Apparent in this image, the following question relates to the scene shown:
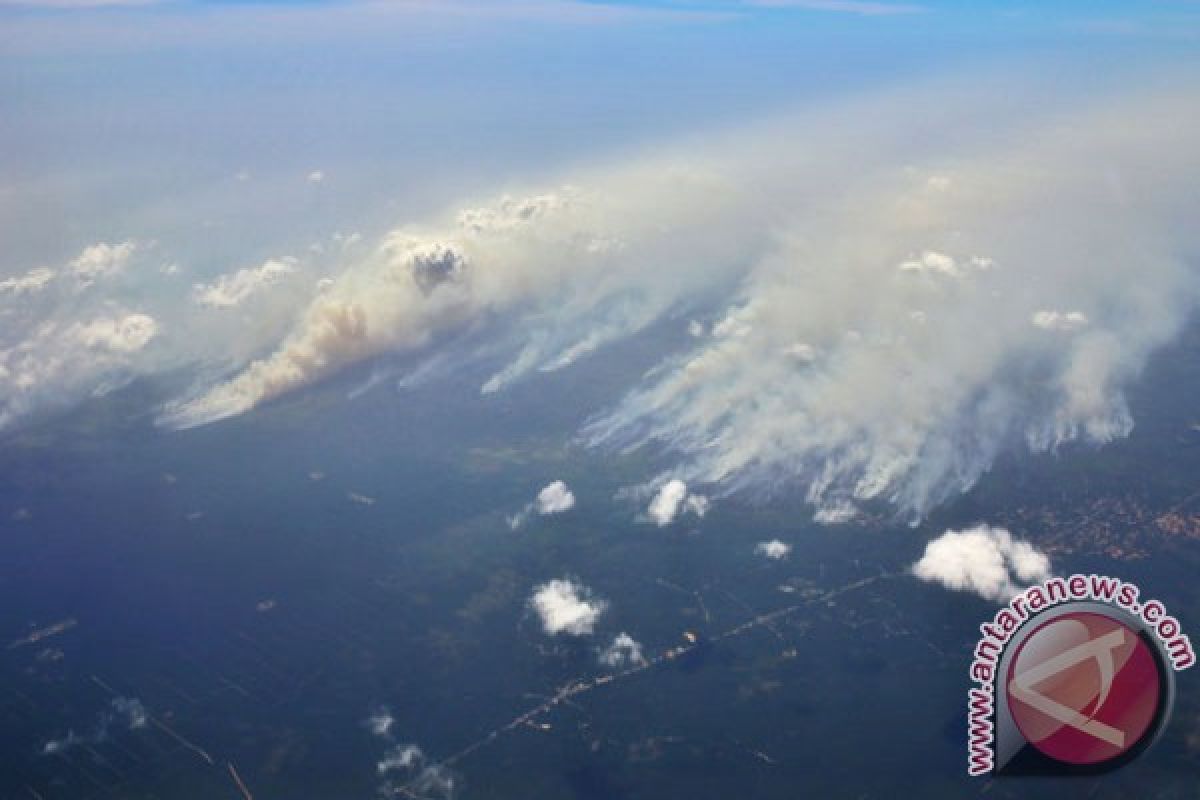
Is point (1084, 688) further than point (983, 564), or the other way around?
point (983, 564)

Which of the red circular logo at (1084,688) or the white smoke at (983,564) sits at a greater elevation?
the red circular logo at (1084,688)

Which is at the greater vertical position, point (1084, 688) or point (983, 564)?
point (1084, 688)

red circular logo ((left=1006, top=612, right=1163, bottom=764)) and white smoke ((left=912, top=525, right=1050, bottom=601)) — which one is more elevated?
red circular logo ((left=1006, top=612, right=1163, bottom=764))

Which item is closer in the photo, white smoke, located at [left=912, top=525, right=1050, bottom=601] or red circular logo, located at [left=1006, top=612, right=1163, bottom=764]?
red circular logo, located at [left=1006, top=612, right=1163, bottom=764]

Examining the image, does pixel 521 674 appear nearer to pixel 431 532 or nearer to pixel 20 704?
pixel 431 532

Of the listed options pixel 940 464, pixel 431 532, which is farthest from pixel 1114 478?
pixel 431 532
